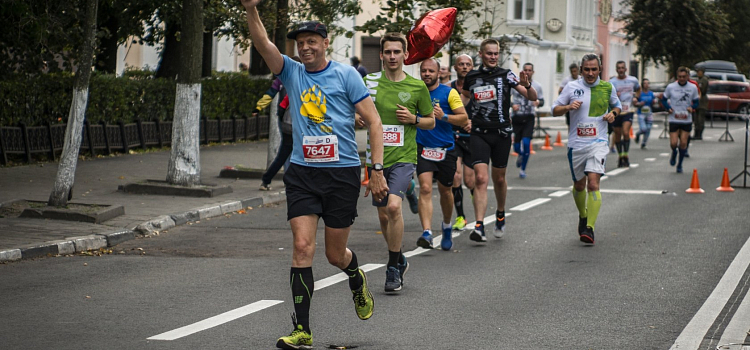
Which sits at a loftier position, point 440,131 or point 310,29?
point 310,29

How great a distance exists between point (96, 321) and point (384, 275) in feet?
8.88

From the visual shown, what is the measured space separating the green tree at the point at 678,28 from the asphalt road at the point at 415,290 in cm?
3915

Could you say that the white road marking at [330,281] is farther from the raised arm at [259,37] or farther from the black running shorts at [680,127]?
the black running shorts at [680,127]

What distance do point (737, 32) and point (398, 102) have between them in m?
62.6

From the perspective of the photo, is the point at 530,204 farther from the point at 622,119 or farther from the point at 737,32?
the point at 737,32

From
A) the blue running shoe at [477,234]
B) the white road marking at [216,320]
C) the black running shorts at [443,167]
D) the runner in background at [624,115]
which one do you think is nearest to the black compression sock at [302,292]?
the white road marking at [216,320]

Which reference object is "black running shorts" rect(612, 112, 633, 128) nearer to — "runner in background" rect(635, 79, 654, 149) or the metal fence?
"runner in background" rect(635, 79, 654, 149)

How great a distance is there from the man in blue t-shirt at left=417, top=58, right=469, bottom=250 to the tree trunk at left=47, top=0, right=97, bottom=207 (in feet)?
13.4

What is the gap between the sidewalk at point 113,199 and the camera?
10500 mm

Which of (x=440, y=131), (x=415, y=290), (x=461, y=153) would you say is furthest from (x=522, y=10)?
(x=415, y=290)

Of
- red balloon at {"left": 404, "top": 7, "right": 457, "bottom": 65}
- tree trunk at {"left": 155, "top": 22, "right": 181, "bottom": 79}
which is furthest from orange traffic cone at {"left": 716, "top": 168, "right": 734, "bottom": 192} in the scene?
tree trunk at {"left": 155, "top": 22, "right": 181, "bottom": 79}

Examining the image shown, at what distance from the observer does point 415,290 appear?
8.40 m

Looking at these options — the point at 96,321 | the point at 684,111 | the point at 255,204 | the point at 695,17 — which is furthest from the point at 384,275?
the point at 695,17

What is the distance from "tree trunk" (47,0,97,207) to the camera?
12133 mm
